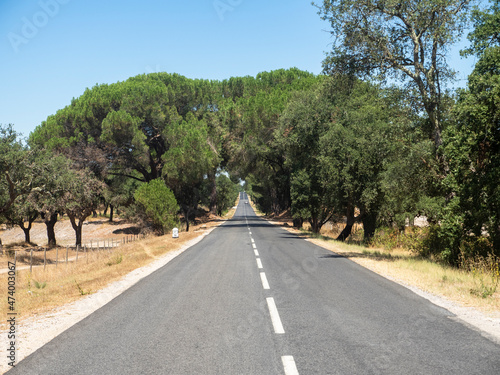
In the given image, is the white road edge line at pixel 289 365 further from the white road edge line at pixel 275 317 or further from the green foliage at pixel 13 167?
the green foliage at pixel 13 167

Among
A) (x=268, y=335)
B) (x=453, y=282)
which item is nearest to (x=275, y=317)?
(x=268, y=335)

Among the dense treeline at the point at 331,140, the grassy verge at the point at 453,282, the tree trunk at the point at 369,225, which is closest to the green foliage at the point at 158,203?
the dense treeline at the point at 331,140

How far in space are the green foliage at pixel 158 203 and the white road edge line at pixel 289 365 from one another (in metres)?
29.6

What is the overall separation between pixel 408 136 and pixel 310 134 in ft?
45.0

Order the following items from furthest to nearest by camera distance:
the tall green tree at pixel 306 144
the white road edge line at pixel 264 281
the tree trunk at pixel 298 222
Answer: the tree trunk at pixel 298 222, the tall green tree at pixel 306 144, the white road edge line at pixel 264 281

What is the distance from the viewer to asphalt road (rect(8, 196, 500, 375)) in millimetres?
4262

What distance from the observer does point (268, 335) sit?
17.3 feet

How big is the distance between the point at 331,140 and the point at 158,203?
54.3 ft

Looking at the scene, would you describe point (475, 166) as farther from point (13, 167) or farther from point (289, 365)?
point (13, 167)

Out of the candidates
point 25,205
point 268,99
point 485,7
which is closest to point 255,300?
point 485,7

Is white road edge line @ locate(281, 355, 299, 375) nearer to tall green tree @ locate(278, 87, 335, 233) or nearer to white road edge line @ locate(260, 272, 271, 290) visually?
white road edge line @ locate(260, 272, 271, 290)

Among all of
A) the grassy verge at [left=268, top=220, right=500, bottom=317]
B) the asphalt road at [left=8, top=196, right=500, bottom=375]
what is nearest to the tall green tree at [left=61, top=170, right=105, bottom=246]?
the asphalt road at [left=8, top=196, right=500, bottom=375]

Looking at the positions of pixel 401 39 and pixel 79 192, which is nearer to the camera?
pixel 401 39

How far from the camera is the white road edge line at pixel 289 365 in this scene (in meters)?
4.05
